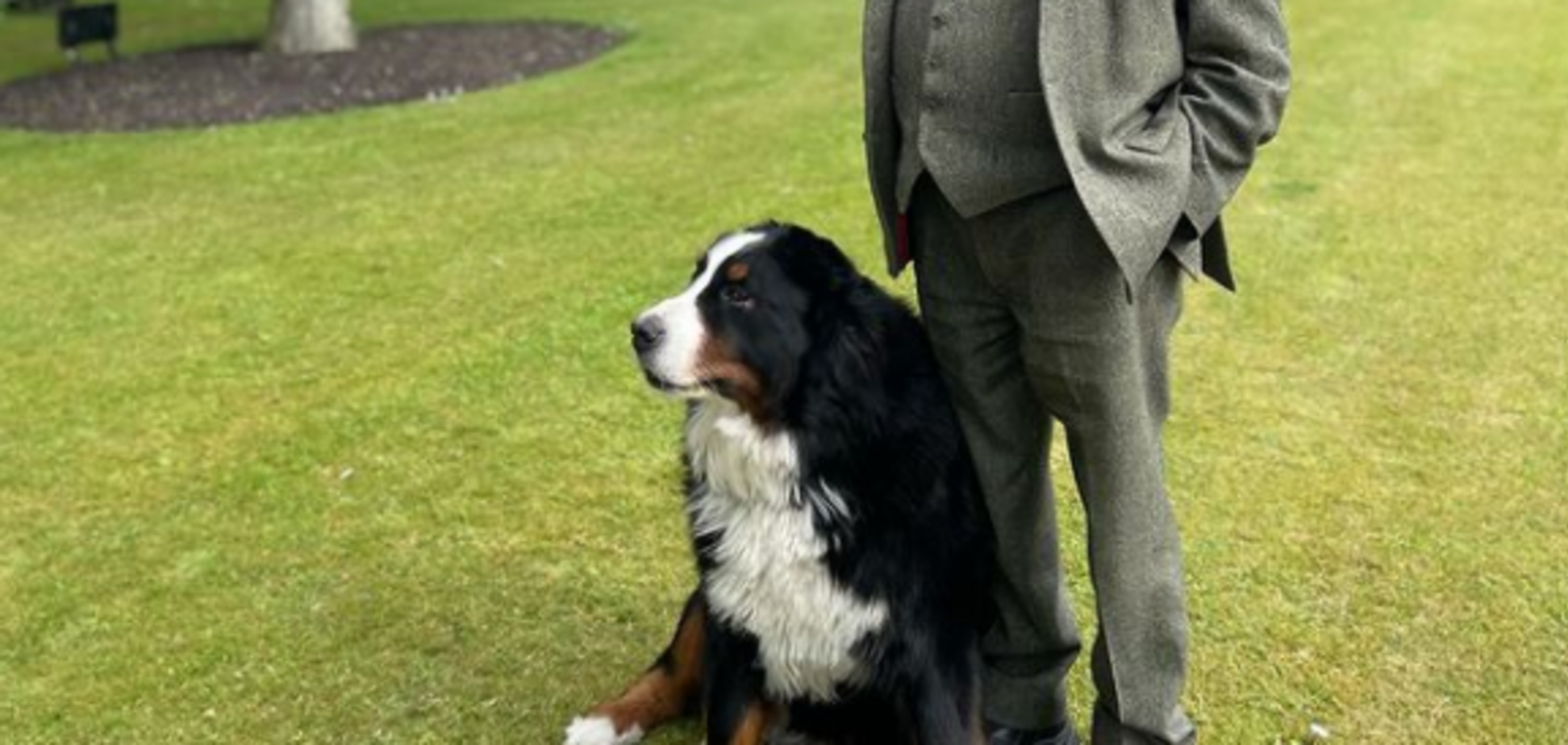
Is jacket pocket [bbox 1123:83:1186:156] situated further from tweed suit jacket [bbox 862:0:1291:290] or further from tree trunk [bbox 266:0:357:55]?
tree trunk [bbox 266:0:357:55]

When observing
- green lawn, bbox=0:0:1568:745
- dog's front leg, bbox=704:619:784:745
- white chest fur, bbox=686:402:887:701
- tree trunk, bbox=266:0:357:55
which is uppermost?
white chest fur, bbox=686:402:887:701

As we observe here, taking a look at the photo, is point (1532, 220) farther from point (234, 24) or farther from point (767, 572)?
point (234, 24)

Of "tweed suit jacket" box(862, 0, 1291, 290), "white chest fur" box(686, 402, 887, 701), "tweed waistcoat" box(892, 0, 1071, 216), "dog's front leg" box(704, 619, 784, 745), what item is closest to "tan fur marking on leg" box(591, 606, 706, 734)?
"dog's front leg" box(704, 619, 784, 745)

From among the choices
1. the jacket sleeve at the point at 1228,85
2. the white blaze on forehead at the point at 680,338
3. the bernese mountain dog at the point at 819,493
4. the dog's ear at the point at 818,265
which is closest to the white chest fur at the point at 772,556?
the bernese mountain dog at the point at 819,493

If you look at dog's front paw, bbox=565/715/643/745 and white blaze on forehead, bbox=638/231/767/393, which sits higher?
Answer: white blaze on forehead, bbox=638/231/767/393

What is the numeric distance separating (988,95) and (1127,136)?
266 mm

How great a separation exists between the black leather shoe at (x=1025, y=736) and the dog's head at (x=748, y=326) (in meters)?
1.11

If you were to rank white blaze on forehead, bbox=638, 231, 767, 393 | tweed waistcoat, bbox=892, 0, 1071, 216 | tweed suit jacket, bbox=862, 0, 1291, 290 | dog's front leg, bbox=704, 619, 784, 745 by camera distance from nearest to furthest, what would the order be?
1. tweed suit jacket, bbox=862, 0, 1291, 290
2. tweed waistcoat, bbox=892, 0, 1071, 216
3. white blaze on forehead, bbox=638, 231, 767, 393
4. dog's front leg, bbox=704, 619, 784, 745

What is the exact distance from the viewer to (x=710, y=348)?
2.85 m

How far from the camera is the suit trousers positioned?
2676mm

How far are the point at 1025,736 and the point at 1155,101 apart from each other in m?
1.66

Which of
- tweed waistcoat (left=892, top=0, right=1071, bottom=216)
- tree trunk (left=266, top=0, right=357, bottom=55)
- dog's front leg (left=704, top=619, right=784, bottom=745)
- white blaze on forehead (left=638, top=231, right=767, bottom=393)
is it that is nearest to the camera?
tweed waistcoat (left=892, top=0, right=1071, bottom=216)

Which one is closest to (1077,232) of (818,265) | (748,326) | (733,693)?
(818,265)

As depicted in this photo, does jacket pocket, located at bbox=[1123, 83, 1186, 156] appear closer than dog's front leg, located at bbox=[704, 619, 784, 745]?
Yes
